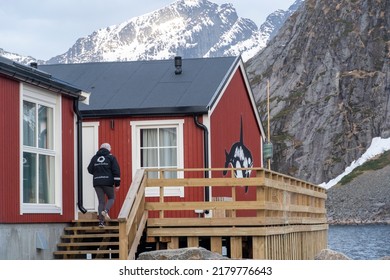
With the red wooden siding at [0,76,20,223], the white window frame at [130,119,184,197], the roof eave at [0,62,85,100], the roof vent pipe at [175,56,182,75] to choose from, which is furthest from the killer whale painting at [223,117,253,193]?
the red wooden siding at [0,76,20,223]

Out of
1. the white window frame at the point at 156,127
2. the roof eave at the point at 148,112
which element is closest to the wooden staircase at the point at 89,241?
the white window frame at the point at 156,127

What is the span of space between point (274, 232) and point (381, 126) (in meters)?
122

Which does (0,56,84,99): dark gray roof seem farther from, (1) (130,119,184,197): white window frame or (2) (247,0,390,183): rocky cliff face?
(2) (247,0,390,183): rocky cliff face

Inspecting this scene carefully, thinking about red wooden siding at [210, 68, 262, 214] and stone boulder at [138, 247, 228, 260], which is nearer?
stone boulder at [138, 247, 228, 260]

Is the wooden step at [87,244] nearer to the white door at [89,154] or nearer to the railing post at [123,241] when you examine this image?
the railing post at [123,241]

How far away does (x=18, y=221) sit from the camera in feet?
58.6

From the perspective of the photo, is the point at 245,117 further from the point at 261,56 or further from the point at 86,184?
the point at 261,56

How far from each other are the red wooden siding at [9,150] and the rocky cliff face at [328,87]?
11904 cm

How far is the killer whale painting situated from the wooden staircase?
19.0 ft

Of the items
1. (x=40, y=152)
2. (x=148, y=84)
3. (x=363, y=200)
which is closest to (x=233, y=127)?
(x=148, y=84)

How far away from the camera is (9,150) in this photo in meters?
17.6

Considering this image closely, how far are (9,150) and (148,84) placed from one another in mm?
7710

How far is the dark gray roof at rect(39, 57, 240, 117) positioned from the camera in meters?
23.2

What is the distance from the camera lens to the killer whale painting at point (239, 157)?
25.8 m
